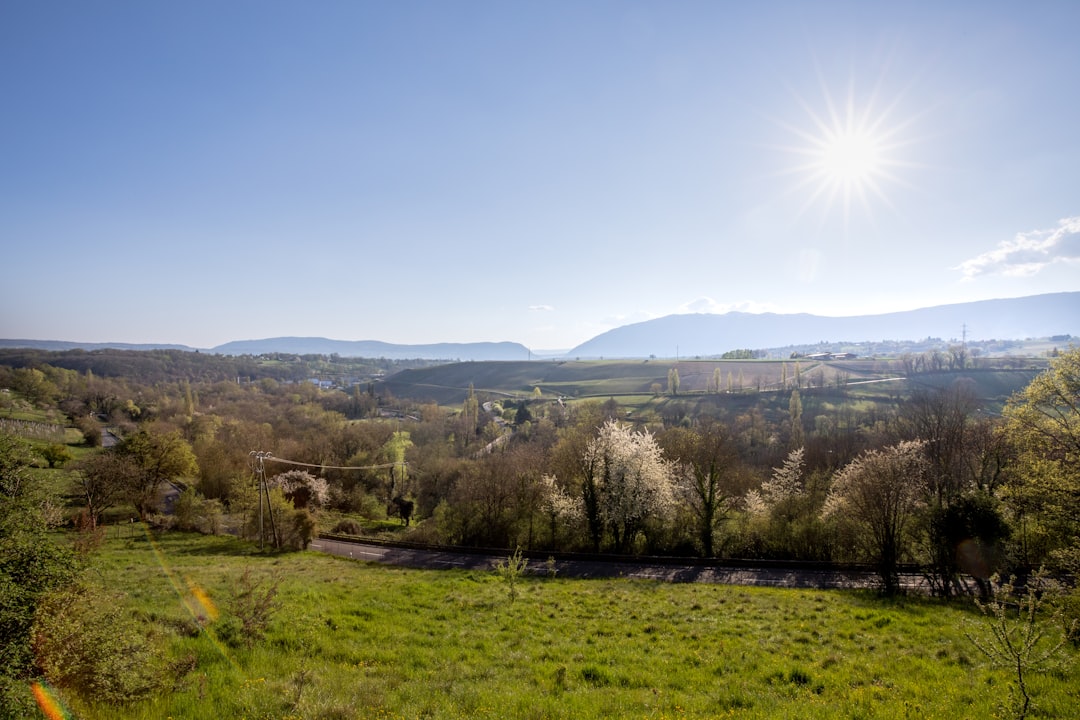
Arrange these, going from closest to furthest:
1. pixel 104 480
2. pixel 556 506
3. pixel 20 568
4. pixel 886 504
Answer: pixel 20 568 → pixel 886 504 → pixel 556 506 → pixel 104 480

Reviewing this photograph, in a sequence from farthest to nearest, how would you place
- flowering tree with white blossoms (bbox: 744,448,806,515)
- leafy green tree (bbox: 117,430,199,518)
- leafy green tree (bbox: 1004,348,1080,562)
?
leafy green tree (bbox: 117,430,199,518)
flowering tree with white blossoms (bbox: 744,448,806,515)
leafy green tree (bbox: 1004,348,1080,562)

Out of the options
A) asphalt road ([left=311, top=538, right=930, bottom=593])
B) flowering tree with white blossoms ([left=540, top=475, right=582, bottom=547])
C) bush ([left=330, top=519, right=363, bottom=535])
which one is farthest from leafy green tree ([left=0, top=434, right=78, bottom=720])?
bush ([left=330, top=519, right=363, bottom=535])

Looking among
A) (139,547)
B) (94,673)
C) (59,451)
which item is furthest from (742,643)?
(59,451)

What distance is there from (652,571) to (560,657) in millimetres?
20056

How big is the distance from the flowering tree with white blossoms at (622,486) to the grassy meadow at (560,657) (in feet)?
49.0

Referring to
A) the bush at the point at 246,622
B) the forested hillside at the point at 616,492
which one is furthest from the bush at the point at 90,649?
the bush at the point at 246,622

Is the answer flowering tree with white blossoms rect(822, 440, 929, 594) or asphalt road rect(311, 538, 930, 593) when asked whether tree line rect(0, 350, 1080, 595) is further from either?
asphalt road rect(311, 538, 930, 593)

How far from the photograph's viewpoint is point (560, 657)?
12.5 metres

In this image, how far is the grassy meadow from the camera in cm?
895

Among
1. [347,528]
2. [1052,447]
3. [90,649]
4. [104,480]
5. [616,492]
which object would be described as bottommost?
[347,528]

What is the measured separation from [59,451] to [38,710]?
71176 millimetres

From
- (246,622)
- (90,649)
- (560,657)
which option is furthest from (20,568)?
(560,657)

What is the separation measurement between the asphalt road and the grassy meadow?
20.2ft

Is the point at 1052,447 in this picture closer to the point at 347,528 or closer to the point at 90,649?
the point at 90,649
